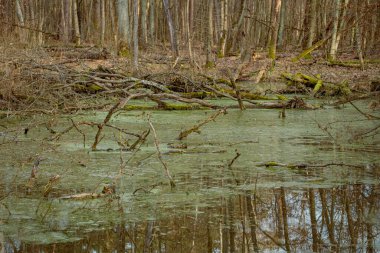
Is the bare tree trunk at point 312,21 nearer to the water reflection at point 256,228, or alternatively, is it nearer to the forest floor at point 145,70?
the forest floor at point 145,70

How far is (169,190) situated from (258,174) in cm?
107

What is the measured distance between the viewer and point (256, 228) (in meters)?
4.45

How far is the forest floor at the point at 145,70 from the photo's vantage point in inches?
404

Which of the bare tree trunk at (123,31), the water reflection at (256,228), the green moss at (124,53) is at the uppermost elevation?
the bare tree trunk at (123,31)

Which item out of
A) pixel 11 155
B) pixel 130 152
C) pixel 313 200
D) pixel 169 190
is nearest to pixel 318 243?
pixel 313 200

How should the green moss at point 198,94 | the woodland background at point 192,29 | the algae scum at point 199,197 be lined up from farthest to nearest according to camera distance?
the woodland background at point 192,29 < the green moss at point 198,94 < the algae scum at point 199,197

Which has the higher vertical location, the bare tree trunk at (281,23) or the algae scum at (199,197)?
the bare tree trunk at (281,23)

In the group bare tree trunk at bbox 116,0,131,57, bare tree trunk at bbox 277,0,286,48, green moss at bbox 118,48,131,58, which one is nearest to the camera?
green moss at bbox 118,48,131,58

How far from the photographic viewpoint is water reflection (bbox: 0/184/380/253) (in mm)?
4036

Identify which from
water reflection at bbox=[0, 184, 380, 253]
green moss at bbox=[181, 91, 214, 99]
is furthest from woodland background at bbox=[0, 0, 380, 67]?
water reflection at bbox=[0, 184, 380, 253]

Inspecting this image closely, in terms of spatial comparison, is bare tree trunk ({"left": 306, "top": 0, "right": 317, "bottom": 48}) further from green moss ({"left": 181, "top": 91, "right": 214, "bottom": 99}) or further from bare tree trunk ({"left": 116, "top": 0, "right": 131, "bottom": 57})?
green moss ({"left": 181, "top": 91, "right": 214, "bottom": 99})

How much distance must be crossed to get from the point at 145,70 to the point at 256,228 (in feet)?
33.7

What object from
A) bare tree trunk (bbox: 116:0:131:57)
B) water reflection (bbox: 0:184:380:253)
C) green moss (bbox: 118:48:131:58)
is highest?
bare tree trunk (bbox: 116:0:131:57)

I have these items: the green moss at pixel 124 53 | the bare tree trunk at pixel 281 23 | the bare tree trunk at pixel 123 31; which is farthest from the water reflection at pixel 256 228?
the bare tree trunk at pixel 281 23
